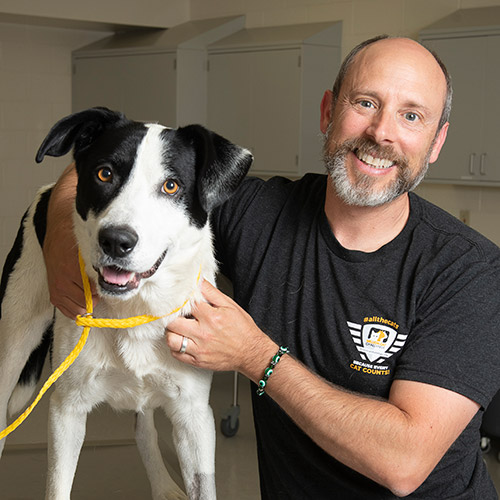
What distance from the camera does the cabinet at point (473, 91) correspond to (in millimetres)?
4172

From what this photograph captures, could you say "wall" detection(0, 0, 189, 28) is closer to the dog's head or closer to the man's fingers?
the dog's head

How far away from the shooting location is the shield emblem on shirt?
169cm

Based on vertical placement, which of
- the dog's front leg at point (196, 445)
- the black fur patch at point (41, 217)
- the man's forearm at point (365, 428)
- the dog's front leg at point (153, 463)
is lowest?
the dog's front leg at point (153, 463)

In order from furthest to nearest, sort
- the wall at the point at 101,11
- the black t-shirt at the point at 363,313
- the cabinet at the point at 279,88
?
the wall at the point at 101,11
the cabinet at the point at 279,88
the black t-shirt at the point at 363,313

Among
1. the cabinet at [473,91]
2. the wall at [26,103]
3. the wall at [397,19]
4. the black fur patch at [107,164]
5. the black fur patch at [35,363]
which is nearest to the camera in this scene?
the black fur patch at [107,164]

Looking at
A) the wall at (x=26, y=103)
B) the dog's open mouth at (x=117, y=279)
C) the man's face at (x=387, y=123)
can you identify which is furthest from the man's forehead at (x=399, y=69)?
the wall at (x=26, y=103)

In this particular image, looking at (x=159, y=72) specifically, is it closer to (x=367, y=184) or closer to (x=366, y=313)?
(x=367, y=184)

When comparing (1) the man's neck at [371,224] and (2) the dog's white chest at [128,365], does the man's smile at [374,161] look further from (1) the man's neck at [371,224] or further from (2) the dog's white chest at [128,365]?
(2) the dog's white chest at [128,365]

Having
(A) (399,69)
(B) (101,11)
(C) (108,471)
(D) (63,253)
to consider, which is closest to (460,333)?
(A) (399,69)

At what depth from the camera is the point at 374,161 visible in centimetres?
178

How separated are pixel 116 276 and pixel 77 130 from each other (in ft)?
1.21

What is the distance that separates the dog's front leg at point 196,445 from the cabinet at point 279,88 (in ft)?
11.1

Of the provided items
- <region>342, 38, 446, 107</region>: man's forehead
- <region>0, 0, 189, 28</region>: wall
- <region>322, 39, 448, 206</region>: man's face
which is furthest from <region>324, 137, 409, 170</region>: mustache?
<region>0, 0, 189, 28</region>: wall

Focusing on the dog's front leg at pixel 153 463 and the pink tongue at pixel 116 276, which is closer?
the pink tongue at pixel 116 276
